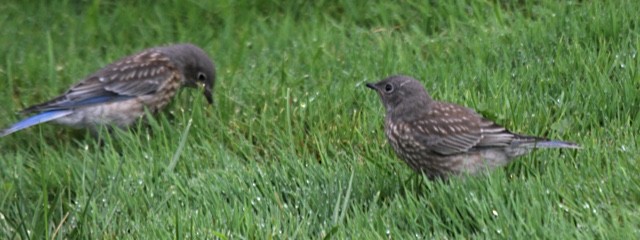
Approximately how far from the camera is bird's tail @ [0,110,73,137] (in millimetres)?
7547

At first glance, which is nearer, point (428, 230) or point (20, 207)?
point (428, 230)

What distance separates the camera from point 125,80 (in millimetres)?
8359

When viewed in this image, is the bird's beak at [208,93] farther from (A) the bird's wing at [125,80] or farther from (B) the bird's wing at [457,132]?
(B) the bird's wing at [457,132]

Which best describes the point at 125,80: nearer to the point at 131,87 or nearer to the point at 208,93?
the point at 131,87

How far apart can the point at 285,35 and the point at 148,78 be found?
4.41ft

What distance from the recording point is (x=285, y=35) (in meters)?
9.27

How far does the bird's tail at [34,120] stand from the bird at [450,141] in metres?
2.40

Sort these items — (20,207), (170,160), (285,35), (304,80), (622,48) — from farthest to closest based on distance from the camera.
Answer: (285,35) < (304,80) < (622,48) < (170,160) < (20,207)

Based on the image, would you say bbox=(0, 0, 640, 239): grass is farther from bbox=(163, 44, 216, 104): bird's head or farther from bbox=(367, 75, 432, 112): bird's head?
bbox=(367, 75, 432, 112): bird's head

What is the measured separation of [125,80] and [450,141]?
9.48 ft

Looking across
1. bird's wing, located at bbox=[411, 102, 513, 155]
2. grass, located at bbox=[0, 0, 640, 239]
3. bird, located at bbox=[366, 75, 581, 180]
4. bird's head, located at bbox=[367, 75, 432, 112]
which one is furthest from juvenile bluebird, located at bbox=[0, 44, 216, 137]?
bird's wing, located at bbox=[411, 102, 513, 155]

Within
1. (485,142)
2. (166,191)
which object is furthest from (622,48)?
(166,191)

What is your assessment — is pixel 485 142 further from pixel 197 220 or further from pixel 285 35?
pixel 285 35

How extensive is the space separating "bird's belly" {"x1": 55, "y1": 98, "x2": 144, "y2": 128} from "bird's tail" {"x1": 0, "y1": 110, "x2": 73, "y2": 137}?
7cm
